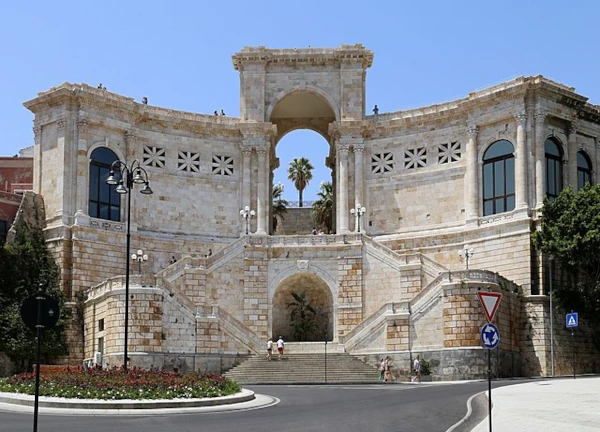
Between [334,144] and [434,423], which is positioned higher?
[334,144]

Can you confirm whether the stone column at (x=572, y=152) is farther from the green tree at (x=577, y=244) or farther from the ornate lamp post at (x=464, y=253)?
the ornate lamp post at (x=464, y=253)

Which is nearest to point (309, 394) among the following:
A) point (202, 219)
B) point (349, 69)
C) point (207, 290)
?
point (207, 290)

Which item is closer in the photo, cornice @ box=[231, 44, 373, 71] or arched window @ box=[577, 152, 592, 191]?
arched window @ box=[577, 152, 592, 191]

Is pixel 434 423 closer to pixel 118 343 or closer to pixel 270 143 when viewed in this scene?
pixel 118 343

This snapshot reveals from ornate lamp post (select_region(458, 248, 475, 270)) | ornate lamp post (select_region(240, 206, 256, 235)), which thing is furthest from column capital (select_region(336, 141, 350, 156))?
ornate lamp post (select_region(458, 248, 475, 270))

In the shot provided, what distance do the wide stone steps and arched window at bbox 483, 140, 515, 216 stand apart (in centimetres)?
1464

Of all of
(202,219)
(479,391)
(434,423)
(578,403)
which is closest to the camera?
(434,423)

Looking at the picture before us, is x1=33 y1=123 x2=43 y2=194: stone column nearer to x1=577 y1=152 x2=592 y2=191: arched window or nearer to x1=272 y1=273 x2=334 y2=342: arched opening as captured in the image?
x1=272 y1=273 x2=334 y2=342: arched opening

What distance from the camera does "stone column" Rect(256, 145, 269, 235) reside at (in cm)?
6606

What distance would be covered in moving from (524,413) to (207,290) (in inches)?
1394

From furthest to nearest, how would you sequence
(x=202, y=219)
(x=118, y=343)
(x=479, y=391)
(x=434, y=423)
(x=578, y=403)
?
1. (x=202, y=219)
2. (x=118, y=343)
3. (x=479, y=391)
4. (x=578, y=403)
5. (x=434, y=423)

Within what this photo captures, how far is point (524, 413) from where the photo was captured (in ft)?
86.9

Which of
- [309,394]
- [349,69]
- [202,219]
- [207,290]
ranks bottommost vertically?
[309,394]

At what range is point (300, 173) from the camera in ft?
333
